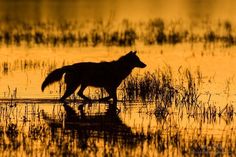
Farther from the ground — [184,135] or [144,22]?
[144,22]

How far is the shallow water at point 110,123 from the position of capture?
13695 mm

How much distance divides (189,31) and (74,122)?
21772mm

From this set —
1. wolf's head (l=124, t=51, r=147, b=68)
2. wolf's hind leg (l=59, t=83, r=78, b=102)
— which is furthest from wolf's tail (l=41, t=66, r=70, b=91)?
wolf's head (l=124, t=51, r=147, b=68)

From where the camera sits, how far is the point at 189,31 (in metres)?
37.6

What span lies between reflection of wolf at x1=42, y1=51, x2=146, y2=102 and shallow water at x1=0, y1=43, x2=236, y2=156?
1.20 feet

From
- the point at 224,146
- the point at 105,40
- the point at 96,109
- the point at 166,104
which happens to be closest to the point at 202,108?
the point at 166,104

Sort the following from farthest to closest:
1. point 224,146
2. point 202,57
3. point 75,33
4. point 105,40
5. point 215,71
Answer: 1. point 75,33
2. point 105,40
3. point 202,57
4. point 215,71
5. point 224,146

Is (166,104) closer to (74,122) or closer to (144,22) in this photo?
(74,122)

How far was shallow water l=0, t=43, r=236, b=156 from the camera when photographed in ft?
44.9

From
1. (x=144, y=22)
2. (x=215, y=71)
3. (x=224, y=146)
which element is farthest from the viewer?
(x=144, y=22)

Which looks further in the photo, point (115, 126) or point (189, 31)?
point (189, 31)

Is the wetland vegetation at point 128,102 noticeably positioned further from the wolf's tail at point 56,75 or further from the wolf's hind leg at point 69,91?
the wolf's tail at point 56,75

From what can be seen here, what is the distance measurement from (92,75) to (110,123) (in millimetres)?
3313

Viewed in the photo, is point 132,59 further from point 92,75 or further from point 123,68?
point 92,75
